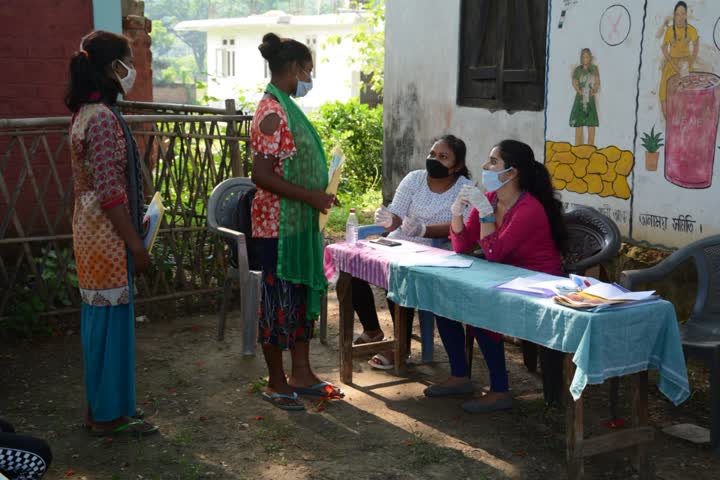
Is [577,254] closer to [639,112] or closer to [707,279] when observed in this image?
[707,279]

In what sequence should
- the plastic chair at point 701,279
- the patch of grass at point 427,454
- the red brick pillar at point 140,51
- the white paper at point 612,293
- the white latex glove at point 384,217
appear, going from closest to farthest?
the white paper at point 612,293
the patch of grass at point 427,454
the plastic chair at point 701,279
the white latex glove at point 384,217
the red brick pillar at point 140,51

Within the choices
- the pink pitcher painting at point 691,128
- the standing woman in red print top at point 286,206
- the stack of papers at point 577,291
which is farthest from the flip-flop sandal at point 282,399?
the pink pitcher painting at point 691,128

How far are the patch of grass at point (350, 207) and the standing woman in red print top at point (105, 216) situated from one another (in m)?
5.98

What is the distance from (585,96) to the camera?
245 inches

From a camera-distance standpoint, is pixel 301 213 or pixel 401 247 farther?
pixel 401 247

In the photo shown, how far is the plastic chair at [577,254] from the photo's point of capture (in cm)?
483

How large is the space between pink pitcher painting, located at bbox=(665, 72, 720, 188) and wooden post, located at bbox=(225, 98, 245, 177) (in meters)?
3.34

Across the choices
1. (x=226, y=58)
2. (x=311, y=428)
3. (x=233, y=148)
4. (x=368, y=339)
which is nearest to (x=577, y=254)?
(x=368, y=339)

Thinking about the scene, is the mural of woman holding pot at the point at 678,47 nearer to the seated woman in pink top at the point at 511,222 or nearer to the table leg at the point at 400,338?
the seated woman in pink top at the point at 511,222

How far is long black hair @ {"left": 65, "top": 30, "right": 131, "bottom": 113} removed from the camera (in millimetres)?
4137

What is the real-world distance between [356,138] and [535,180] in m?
9.53

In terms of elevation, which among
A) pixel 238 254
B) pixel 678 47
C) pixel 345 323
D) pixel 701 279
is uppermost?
pixel 678 47

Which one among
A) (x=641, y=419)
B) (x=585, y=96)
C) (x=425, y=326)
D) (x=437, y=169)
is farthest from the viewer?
(x=585, y=96)

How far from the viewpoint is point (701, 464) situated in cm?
417
